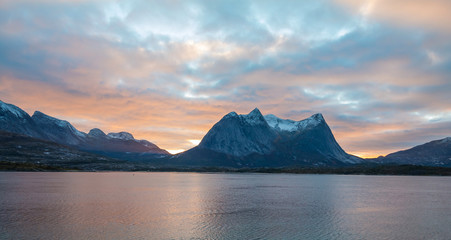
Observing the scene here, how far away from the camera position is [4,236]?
40969 millimetres

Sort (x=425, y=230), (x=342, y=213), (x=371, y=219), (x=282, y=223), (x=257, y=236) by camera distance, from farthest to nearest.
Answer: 1. (x=342, y=213)
2. (x=371, y=219)
3. (x=282, y=223)
4. (x=425, y=230)
5. (x=257, y=236)

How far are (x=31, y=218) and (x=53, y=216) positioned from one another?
3.42 meters

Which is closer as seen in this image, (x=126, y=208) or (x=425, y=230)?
(x=425, y=230)

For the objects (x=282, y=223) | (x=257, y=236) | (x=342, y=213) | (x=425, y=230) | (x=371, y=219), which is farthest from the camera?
(x=342, y=213)

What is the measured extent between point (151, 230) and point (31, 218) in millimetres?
22644

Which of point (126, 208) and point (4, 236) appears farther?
point (126, 208)

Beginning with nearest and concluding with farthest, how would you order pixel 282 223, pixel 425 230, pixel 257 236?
pixel 257 236
pixel 425 230
pixel 282 223

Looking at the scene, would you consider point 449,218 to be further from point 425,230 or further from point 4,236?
point 4,236

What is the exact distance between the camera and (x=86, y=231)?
149 ft

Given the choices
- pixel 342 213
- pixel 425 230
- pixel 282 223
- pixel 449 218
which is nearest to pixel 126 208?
pixel 282 223

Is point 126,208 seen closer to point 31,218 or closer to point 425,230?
point 31,218

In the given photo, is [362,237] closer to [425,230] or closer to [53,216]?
[425,230]

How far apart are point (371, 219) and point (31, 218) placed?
2343 inches

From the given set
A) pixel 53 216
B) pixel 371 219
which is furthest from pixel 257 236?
pixel 53 216
